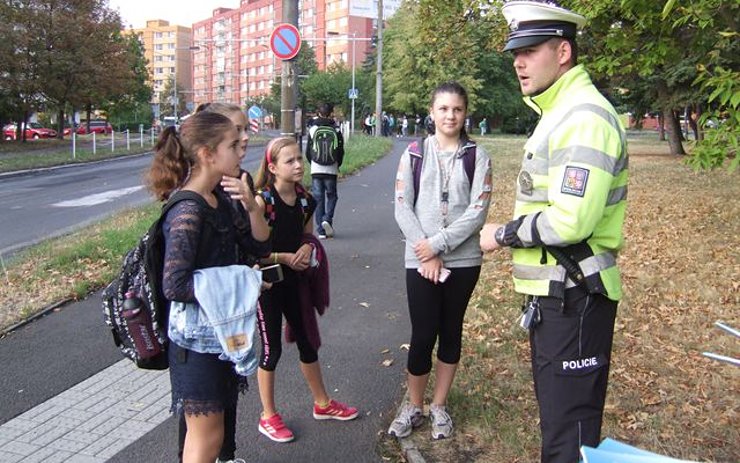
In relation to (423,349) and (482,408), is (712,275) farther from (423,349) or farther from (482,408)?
(423,349)

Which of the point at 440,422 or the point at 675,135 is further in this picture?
the point at 675,135

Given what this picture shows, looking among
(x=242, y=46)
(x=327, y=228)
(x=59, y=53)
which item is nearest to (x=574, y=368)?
(x=327, y=228)

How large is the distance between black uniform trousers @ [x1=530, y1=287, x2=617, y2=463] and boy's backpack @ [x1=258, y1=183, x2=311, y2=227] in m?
1.84

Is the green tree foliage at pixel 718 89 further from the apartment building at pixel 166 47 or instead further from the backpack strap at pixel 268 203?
the apartment building at pixel 166 47

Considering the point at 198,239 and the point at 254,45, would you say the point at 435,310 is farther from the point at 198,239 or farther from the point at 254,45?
the point at 254,45

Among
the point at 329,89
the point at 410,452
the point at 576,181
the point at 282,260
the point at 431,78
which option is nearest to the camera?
the point at 576,181

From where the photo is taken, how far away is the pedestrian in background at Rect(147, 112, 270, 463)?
2.67m

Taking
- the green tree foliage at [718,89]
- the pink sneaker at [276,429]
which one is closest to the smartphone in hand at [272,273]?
the pink sneaker at [276,429]

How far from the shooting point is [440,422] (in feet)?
13.0

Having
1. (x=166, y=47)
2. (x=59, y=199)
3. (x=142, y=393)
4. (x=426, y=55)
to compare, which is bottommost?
(x=142, y=393)

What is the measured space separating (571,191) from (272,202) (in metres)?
2.05

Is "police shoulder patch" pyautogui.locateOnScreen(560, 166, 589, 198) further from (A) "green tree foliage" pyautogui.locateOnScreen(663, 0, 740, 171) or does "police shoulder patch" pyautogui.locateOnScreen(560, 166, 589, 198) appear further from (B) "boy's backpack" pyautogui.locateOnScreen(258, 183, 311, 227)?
(A) "green tree foliage" pyautogui.locateOnScreen(663, 0, 740, 171)

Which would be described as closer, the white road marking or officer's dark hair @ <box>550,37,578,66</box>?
officer's dark hair @ <box>550,37,578,66</box>

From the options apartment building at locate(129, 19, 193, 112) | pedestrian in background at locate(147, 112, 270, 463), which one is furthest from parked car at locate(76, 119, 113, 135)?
apartment building at locate(129, 19, 193, 112)
